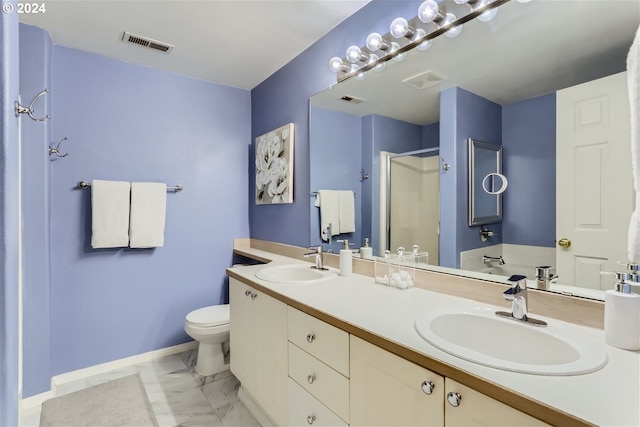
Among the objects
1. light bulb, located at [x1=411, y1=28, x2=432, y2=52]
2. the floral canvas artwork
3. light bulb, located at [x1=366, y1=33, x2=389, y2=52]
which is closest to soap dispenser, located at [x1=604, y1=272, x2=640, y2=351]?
light bulb, located at [x1=411, y1=28, x2=432, y2=52]

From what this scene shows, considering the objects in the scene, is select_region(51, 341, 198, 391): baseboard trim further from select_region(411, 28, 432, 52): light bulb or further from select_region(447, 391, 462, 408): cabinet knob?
select_region(411, 28, 432, 52): light bulb

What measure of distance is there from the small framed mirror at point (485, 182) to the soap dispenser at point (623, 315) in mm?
458

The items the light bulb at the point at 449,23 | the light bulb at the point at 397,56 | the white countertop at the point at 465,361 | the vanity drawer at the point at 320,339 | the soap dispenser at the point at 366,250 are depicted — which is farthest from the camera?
the soap dispenser at the point at 366,250

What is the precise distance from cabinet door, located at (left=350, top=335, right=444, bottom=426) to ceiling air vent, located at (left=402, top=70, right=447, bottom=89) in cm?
118

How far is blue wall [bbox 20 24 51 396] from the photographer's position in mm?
1852

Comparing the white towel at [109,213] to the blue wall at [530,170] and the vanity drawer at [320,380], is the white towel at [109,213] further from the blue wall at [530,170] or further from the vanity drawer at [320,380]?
the blue wall at [530,170]

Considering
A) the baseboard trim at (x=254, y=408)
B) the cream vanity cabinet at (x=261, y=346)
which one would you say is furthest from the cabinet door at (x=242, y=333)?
the baseboard trim at (x=254, y=408)

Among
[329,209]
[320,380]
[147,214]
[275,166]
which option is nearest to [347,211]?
[329,209]

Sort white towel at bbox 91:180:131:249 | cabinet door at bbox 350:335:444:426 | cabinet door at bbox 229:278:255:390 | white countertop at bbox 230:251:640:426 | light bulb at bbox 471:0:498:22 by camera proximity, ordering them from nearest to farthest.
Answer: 1. white countertop at bbox 230:251:640:426
2. cabinet door at bbox 350:335:444:426
3. light bulb at bbox 471:0:498:22
4. cabinet door at bbox 229:278:255:390
5. white towel at bbox 91:180:131:249

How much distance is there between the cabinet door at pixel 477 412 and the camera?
628 mm

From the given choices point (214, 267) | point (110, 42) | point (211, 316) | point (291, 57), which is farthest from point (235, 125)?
point (211, 316)

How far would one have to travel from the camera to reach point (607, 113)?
3.19 ft

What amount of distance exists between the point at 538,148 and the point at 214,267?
246cm

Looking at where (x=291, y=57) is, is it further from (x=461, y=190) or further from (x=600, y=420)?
(x=600, y=420)
